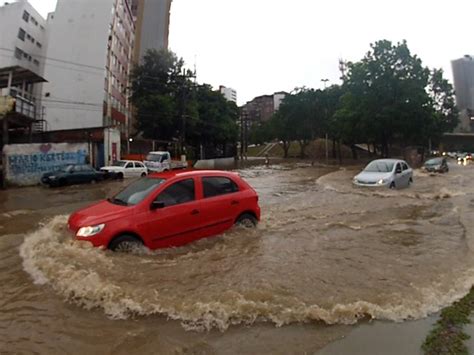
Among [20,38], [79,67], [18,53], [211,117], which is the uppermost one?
[20,38]

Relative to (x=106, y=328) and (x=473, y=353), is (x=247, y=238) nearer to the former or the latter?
(x=106, y=328)

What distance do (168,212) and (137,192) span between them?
2.43 feet

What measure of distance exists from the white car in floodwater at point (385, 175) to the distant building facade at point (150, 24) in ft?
180

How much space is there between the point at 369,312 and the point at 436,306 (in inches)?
34.1

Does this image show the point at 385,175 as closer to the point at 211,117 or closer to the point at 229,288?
the point at 229,288

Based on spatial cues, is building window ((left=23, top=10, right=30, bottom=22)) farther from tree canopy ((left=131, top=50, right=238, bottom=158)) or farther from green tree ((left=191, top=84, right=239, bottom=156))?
green tree ((left=191, top=84, right=239, bottom=156))

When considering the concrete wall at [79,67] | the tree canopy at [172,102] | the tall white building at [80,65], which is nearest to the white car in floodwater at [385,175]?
the tree canopy at [172,102]

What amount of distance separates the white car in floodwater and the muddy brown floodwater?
6.72 meters

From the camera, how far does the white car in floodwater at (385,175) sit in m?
16.1

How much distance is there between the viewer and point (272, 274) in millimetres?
5961

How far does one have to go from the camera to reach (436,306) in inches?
189

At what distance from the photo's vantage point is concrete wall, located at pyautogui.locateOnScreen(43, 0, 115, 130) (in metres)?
44.6

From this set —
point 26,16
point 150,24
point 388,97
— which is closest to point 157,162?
point 388,97

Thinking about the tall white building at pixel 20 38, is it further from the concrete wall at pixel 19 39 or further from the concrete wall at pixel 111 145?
the concrete wall at pixel 111 145
